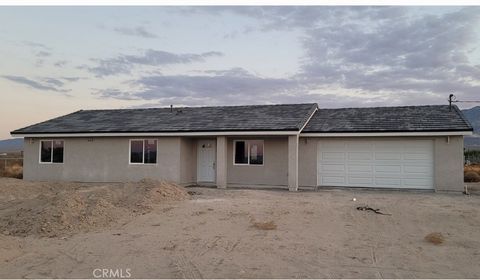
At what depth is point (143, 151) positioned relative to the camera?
67.9 ft

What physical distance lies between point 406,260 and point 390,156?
11492 millimetres

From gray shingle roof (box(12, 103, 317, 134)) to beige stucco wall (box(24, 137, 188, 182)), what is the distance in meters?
0.64

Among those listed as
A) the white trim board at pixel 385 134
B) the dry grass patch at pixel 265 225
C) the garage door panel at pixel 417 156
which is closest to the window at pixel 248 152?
the white trim board at pixel 385 134

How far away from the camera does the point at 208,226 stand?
1073 cm

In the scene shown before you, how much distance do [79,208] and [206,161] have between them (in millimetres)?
10130

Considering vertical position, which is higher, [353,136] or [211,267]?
[353,136]

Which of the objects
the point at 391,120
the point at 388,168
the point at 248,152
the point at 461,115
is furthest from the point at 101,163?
the point at 461,115

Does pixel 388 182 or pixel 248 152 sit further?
pixel 248 152

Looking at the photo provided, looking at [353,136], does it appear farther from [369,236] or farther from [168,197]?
[369,236]

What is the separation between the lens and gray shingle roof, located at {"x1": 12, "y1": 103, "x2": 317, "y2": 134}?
19.6 meters

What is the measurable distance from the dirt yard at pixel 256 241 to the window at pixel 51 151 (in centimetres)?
781

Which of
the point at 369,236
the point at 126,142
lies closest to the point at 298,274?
the point at 369,236

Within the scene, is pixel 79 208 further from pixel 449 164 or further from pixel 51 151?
pixel 449 164

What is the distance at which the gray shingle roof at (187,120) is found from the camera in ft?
64.2
